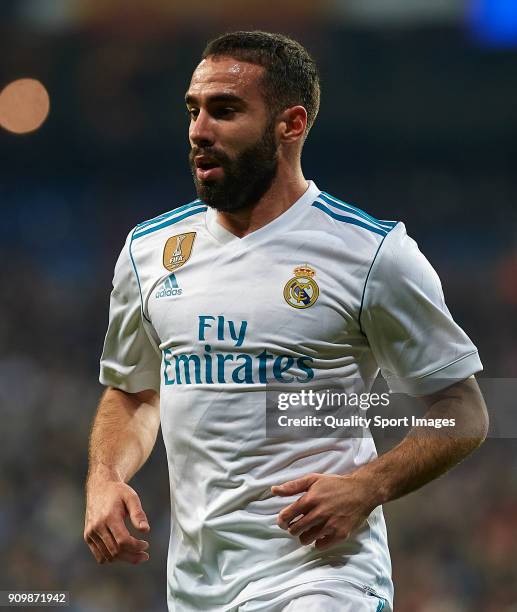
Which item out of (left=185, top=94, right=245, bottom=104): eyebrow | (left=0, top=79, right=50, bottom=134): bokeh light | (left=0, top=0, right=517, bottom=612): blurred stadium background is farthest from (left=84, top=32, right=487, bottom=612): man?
(left=0, top=79, right=50, bottom=134): bokeh light

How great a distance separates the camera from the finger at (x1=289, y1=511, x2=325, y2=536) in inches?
104

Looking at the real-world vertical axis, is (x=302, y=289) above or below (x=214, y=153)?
below

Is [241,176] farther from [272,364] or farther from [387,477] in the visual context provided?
[387,477]

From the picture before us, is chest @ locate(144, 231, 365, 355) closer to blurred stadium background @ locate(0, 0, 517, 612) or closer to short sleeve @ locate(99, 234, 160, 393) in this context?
short sleeve @ locate(99, 234, 160, 393)

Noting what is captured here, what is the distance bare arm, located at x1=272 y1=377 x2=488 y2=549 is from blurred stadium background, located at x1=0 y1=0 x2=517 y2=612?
8.03m

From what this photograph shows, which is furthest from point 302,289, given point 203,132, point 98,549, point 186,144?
point 186,144

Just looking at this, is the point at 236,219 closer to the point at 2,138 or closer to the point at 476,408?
the point at 476,408

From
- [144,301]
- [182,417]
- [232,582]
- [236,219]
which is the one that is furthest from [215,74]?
[232,582]

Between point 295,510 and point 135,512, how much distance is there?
415 mm

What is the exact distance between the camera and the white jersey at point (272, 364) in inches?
111

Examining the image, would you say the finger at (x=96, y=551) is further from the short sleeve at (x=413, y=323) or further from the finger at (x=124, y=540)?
the short sleeve at (x=413, y=323)

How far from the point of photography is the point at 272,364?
114 inches

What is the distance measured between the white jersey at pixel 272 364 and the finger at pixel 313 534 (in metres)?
0.13

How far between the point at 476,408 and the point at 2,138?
486 inches
